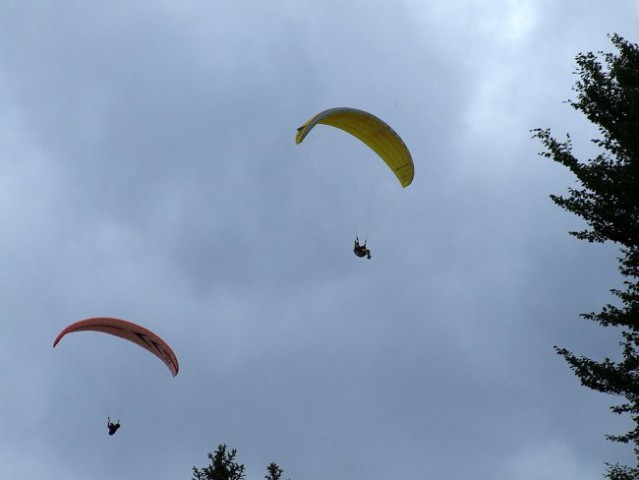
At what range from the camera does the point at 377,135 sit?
2655 centimetres

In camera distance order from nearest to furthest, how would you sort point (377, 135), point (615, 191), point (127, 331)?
1. point (615, 191)
2. point (377, 135)
3. point (127, 331)

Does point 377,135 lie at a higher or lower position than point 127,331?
higher

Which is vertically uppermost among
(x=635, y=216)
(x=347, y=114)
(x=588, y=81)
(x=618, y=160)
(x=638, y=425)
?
(x=347, y=114)

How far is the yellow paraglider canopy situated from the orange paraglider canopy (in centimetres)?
1148

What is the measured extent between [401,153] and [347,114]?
3.05 meters

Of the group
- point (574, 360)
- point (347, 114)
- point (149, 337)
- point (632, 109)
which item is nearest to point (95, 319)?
point (149, 337)

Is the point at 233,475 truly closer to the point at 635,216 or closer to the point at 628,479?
the point at 628,479

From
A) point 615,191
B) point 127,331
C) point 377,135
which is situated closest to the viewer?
point 615,191

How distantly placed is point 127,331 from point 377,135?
13.2m

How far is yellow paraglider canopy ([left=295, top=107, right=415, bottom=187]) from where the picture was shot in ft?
83.4

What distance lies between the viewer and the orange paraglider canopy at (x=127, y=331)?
26688 millimetres

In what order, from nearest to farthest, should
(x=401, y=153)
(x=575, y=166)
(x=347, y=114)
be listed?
(x=575, y=166) < (x=347, y=114) < (x=401, y=153)

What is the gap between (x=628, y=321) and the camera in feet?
50.6

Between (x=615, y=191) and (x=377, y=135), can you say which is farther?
(x=377, y=135)
